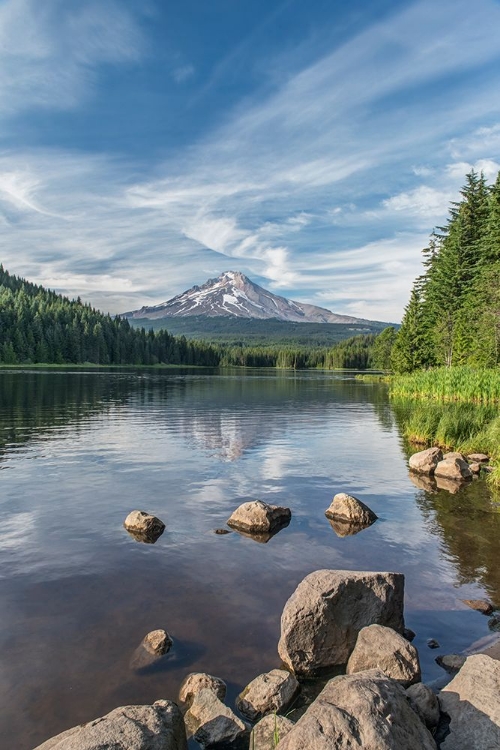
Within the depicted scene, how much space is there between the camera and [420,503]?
18922 millimetres

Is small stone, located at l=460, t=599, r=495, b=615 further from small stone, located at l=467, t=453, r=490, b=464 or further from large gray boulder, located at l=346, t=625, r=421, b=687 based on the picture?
small stone, located at l=467, t=453, r=490, b=464

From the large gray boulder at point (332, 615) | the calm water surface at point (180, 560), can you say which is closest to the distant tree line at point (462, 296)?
the calm water surface at point (180, 560)

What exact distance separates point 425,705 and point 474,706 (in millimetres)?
614

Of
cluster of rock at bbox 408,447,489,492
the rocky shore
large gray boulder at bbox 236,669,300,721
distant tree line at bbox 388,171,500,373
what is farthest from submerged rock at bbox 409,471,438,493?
distant tree line at bbox 388,171,500,373

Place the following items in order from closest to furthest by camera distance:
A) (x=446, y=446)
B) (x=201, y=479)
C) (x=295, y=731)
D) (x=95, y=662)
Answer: (x=295, y=731), (x=95, y=662), (x=201, y=479), (x=446, y=446)

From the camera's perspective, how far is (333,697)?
19.4 ft

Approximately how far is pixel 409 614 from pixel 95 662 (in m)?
6.24

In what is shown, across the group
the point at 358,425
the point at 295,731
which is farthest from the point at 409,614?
the point at 358,425

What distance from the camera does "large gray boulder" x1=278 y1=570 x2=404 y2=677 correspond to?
864cm

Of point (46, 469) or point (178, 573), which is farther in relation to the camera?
point (46, 469)

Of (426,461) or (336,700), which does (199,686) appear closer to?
(336,700)

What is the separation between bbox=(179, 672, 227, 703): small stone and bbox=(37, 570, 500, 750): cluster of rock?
0.8 inches

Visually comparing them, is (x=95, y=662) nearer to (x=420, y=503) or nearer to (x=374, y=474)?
(x=420, y=503)

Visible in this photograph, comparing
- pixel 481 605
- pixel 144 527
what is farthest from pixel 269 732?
pixel 144 527
